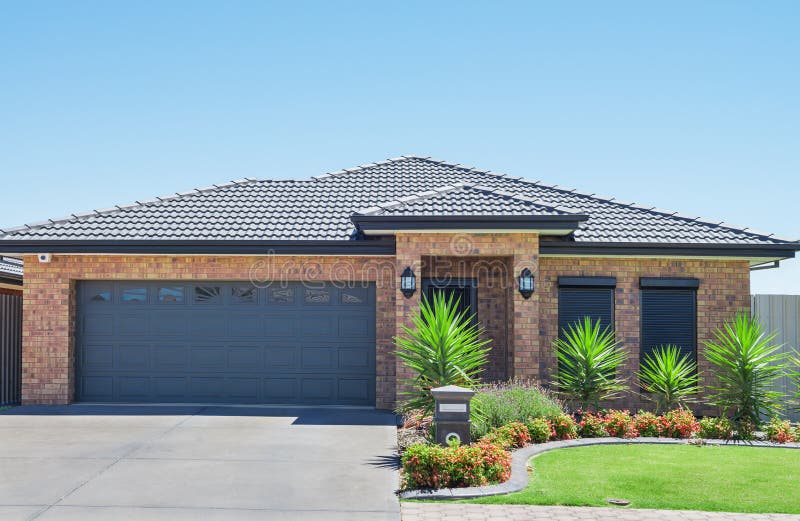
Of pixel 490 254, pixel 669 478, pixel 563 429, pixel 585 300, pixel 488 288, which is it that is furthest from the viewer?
pixel 488 288

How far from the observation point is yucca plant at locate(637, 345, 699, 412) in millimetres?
12164

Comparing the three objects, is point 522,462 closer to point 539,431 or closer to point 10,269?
point 539,431

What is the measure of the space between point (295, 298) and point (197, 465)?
220 inches

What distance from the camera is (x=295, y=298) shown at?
1382 cm

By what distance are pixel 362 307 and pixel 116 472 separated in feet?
20.8

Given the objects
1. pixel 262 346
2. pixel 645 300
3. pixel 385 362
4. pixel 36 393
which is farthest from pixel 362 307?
pixel 36 393

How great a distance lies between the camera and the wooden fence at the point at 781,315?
13.4m

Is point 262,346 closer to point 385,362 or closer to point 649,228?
point 385,362

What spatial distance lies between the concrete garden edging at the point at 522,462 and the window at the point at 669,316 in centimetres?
328

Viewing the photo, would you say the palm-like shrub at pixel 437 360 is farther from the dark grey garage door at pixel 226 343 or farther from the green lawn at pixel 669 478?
the dark grey garage door at pixel 226 343

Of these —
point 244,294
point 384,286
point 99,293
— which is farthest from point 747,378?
point 99,293

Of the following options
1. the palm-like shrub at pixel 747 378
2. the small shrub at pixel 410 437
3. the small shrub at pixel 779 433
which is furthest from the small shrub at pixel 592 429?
the small shrub at pixel 779 433

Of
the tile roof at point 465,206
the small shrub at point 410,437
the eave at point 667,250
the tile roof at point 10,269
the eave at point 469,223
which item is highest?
the tile roof at point 465,206

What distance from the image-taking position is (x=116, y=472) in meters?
8.19
